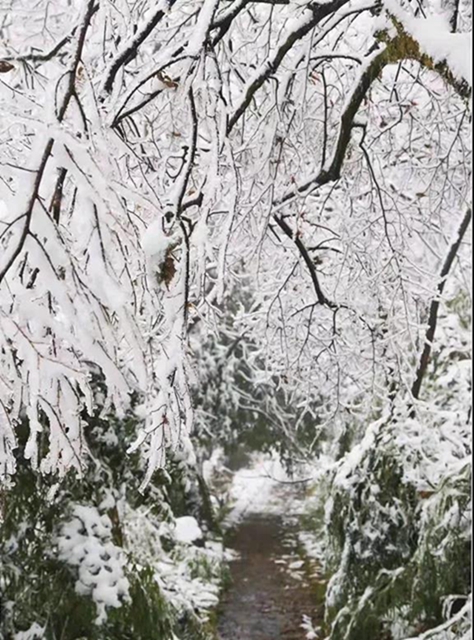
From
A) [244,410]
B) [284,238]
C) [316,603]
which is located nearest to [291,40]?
[284,238]

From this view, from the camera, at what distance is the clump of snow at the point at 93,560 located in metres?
3.97

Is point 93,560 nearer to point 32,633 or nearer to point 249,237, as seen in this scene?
point 32,633

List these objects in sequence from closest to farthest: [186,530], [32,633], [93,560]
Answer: [32,633]
[93,560]
[186,530]

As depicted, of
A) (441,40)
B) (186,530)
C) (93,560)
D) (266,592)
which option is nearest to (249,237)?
(441,40)

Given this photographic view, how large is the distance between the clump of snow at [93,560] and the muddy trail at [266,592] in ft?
12.4

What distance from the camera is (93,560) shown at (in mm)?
4004

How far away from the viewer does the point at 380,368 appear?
4082 millimetres

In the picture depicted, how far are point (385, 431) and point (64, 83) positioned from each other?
3.92 m

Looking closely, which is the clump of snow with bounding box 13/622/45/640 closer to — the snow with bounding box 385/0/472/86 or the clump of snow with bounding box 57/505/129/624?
the clump of snow with bounding box 57/505/129/624

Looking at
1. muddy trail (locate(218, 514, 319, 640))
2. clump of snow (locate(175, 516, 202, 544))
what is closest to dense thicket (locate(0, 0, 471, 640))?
muddy trail (locate(218, 514, 319, 640))

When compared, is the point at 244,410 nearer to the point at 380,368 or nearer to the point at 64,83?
the point at 380,368

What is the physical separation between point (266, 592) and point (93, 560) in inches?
223

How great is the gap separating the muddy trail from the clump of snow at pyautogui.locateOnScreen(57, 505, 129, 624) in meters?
3.78

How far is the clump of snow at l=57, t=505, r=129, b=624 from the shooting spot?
397 cm
